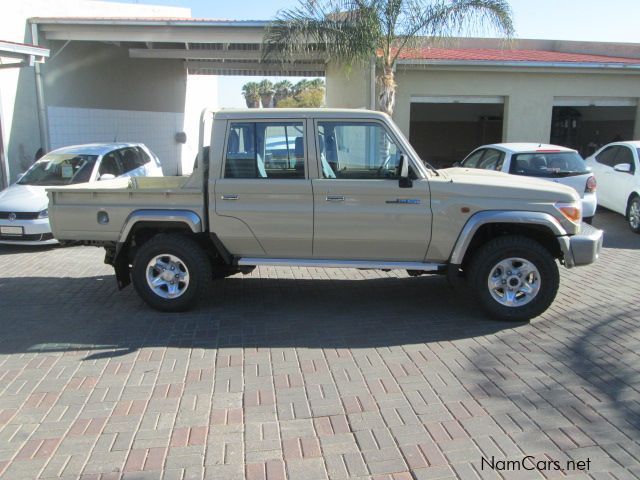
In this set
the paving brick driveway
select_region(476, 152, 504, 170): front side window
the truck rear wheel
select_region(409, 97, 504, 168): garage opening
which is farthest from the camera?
select_region(409, 97, 504, 168): garage opening

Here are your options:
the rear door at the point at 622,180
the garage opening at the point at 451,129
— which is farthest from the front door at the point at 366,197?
the garage opening at the point at 451,129

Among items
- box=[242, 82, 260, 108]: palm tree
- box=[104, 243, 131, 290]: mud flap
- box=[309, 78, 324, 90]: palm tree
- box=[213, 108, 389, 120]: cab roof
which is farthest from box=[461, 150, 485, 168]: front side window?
box=[242, 82, 260, 108]: palm tree

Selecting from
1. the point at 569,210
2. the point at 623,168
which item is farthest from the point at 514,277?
the point at 623,168

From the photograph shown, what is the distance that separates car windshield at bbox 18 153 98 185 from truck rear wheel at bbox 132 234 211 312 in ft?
14.8

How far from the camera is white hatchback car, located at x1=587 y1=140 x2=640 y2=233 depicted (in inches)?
389

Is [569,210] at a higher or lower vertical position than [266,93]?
lower

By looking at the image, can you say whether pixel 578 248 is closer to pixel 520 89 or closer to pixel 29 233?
pixel 29 233

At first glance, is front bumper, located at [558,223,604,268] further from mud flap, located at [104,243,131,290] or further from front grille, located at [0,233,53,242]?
front grille, located at [0,233,53,242]

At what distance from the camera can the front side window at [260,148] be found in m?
5.35

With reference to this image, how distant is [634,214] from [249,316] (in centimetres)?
763

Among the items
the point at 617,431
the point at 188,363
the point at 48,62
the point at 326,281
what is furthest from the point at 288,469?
the point at 48,62

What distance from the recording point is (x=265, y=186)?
5289 millimetres

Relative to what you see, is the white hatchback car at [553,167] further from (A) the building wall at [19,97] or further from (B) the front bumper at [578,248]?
(A) the building wall at [19,97]

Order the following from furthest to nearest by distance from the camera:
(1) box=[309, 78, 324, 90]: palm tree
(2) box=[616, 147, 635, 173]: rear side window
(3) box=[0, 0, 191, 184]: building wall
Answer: (1) box=[309, 78, 324, 90]: palm tree → (3) box=[0, 0, 191, 184]: building wall → (2) box=[616, 147, 635, 173]: rear side window
